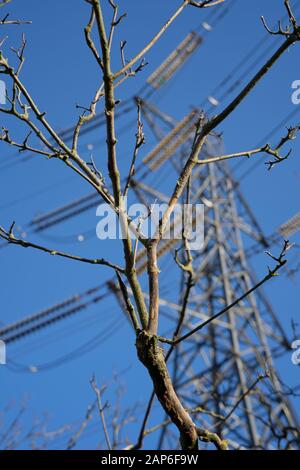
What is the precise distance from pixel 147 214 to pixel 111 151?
49cm

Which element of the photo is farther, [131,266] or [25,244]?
[25,244]

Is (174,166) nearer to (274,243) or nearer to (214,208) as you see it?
(214,208)

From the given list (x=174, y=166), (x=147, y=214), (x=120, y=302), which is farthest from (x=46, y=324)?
(x=147, y=214)

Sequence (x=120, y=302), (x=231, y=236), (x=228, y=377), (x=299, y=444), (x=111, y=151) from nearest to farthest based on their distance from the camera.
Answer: (x=111, y=151), (x=299, y=444), (x=228, y=377), (x=120, y=302), (x=231, y=236)

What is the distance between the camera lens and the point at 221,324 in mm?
10703

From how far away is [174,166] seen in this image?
542 inches

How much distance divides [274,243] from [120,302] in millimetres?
3532

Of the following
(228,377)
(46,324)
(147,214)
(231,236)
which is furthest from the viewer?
(46,324)

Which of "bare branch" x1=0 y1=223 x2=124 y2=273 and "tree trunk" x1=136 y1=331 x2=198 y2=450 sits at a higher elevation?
"bare branch" x1=0 y1=223 x2=124 y2=273

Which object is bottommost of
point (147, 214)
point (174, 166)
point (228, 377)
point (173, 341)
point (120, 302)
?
point (173, 341)

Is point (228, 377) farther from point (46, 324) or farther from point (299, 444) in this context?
point (46, 324)

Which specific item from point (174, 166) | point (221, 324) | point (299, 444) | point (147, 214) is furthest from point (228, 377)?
point (147, 214)

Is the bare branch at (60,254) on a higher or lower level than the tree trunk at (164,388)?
higher

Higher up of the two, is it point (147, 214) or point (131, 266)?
point (147, 214)
